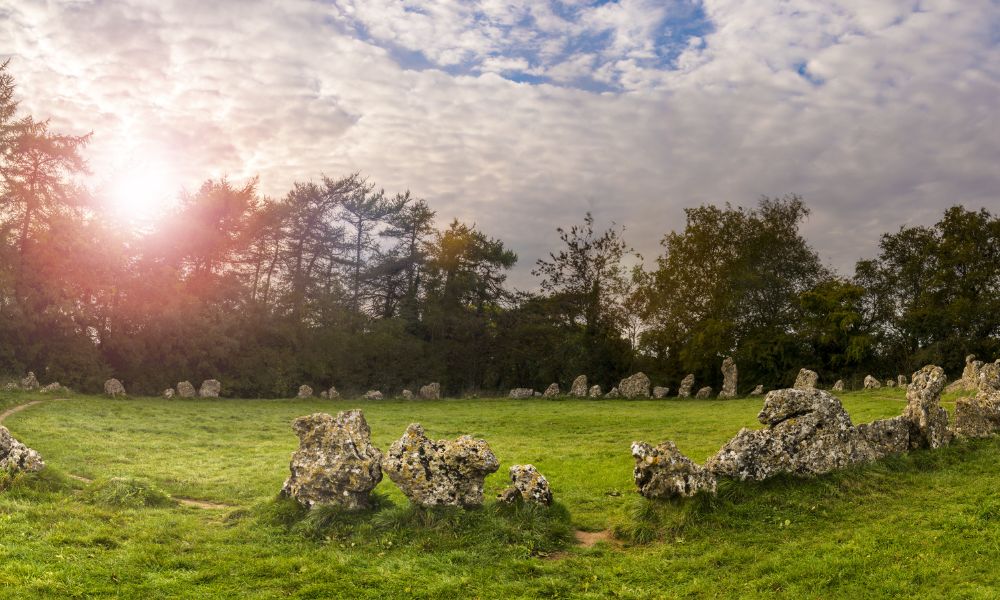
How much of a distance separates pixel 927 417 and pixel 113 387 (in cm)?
3731

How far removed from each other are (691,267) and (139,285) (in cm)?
3696

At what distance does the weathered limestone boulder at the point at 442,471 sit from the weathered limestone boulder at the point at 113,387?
2965cm

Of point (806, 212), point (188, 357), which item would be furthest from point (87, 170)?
point (806, 212)

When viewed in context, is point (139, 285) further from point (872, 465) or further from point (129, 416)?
point (872, 465)

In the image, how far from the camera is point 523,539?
1091 centimetres

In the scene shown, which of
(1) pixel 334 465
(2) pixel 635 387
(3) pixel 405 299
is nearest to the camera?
(1) pixel 334 465

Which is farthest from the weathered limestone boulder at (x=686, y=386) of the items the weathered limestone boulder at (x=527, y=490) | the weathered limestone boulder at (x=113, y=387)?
the weathered limestone boulder at (x=113, y=387)

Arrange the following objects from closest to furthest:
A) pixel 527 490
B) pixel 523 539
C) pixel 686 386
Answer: pixel 523 539 → pixel 527 490 → pixel 686 386

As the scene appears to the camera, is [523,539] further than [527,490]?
No

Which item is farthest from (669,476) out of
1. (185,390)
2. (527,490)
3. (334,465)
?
(185,390)

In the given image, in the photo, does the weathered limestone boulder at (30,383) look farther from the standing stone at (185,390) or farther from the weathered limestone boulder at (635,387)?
the weathered limestone boulder at (635,387)

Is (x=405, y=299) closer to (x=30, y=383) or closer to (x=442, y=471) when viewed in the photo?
(x=30, y=383)

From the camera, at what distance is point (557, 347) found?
163 ft

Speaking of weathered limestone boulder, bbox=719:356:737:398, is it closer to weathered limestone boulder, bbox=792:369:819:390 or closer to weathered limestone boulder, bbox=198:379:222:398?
weathered limestone boulder, bbox=792:369:819:390
